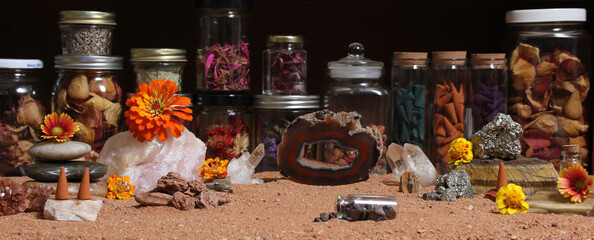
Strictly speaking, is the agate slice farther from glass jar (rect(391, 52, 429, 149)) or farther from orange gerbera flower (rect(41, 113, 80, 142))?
orange gerbera flower (rect(41, 113, 80, 142))

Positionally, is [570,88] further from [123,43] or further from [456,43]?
[123,43]

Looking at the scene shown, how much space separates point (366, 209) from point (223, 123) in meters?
1.01

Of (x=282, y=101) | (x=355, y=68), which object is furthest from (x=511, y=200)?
(x=282, y=101)

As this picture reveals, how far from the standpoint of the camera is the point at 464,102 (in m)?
2.95

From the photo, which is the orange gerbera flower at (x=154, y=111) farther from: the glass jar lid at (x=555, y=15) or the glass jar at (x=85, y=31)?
the glass jar lid at (x=555, y=15)

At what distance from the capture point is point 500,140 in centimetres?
259

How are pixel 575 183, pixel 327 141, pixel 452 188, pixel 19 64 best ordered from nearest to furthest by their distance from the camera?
1. pixel 575 183
2. pixel 452 188
3. pixel 327 141
4. pixel 19 64

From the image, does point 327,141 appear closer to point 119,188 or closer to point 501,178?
point 501,178

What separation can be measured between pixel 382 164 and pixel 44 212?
1.34 m

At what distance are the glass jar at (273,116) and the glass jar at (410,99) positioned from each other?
341mm

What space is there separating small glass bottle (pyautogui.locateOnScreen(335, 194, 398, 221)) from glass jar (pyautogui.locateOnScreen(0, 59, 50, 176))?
56.3 inches

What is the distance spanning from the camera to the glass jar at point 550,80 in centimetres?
288

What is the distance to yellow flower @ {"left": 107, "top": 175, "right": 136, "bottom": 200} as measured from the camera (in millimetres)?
2430

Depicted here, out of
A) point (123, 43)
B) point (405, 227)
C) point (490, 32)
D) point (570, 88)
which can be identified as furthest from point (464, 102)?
point (123, 43)
